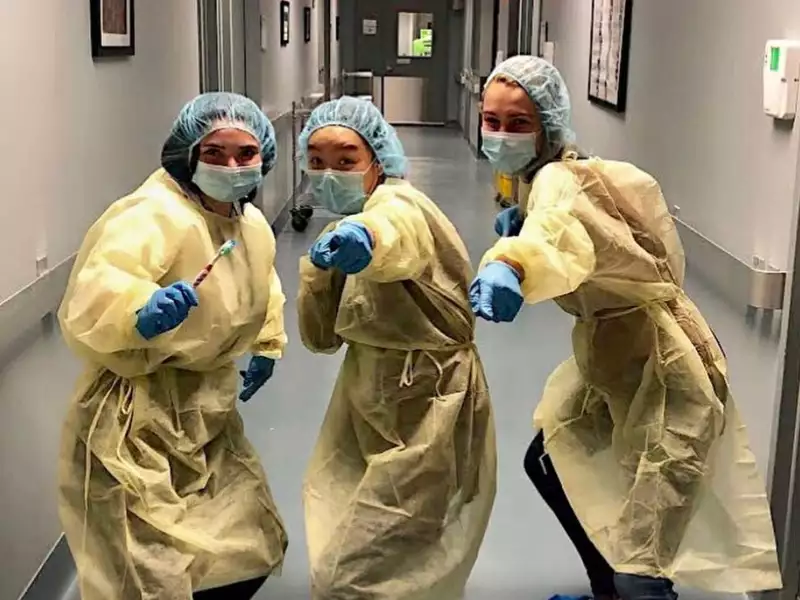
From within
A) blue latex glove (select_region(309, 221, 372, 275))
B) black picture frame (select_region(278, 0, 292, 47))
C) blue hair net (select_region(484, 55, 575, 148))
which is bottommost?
blue latex glove (select_region(309, 221, 372, 275))

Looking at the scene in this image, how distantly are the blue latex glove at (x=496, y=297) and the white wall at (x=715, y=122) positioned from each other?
3.23 ft

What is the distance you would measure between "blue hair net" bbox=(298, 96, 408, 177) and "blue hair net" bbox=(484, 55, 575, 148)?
28 centimetres

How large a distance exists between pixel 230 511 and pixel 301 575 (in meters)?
0.81

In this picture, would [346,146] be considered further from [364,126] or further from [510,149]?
[510,149]

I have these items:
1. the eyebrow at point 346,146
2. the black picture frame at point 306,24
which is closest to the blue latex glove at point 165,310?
the eyebrow at point 346,146

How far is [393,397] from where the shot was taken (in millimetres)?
1972

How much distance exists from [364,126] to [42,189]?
2.94 feet

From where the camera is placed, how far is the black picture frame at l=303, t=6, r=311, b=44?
9.43 meters

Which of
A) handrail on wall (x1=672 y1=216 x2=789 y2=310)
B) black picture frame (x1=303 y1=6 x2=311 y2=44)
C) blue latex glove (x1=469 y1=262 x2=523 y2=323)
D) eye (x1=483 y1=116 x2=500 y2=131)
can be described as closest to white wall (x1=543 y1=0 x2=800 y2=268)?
handrail on wall (x1=672 y1=216 x2=789 y2=310)

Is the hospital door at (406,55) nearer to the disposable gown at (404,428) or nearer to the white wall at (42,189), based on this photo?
the white wall at (42,189)

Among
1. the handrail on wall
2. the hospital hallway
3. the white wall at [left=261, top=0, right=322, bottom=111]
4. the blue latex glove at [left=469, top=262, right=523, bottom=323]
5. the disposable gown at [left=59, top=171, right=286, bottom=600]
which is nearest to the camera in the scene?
the blue latex glove at [left=469, top=262, right=523, bottom=323]

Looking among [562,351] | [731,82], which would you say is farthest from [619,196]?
[562,351]

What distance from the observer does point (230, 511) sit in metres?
1.95

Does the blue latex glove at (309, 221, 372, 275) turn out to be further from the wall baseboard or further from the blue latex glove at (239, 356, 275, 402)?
the wall baseboard
